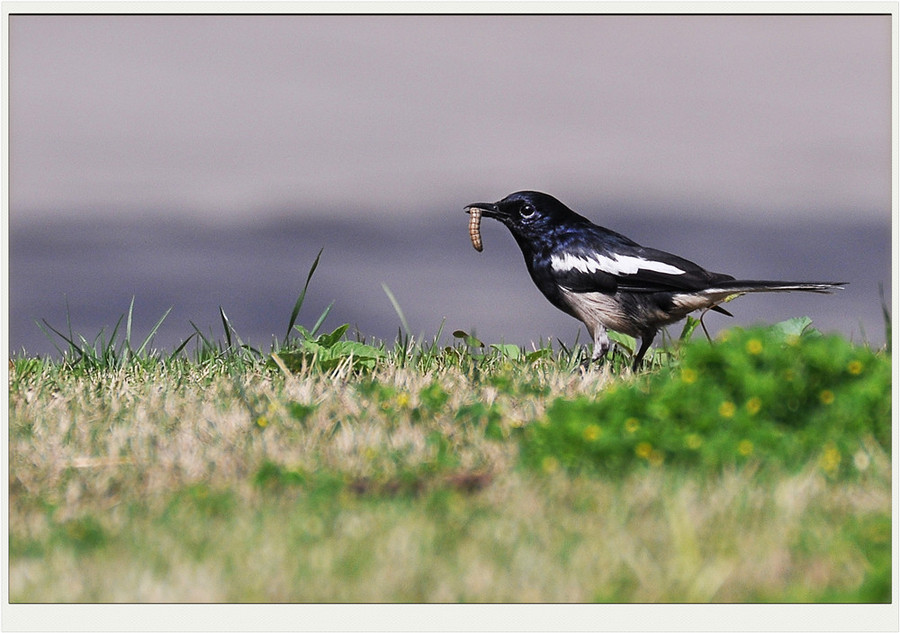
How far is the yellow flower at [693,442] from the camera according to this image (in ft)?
12.3

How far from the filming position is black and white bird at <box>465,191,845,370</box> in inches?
264

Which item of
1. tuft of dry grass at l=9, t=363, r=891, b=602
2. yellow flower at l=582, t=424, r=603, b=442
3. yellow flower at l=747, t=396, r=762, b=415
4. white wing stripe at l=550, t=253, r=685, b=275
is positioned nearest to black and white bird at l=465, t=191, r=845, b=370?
white wing stripe at l=550, t=253, r=685, b=275

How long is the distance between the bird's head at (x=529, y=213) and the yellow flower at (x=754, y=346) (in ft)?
10.7

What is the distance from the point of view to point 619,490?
3.48 metres

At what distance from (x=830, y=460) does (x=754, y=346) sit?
56cm

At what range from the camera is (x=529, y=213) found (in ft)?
24.1

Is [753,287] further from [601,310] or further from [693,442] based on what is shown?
[693,442]

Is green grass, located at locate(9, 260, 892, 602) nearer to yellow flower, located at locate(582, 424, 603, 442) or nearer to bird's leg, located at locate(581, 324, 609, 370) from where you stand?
yellow flower, located at locate(582, 424, 603, 442)

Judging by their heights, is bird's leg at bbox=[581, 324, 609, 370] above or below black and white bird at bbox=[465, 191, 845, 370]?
below

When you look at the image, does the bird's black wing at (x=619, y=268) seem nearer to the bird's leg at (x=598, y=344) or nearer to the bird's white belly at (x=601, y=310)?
the bird's white belly at (x=601, y=310)

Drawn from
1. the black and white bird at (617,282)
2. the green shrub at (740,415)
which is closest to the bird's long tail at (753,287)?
the black and white bird at (617,282)

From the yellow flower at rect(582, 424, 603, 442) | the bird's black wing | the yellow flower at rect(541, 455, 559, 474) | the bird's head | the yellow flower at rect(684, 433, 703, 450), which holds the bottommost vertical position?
the yellow flower at rect(541, 455, 559, 474)
